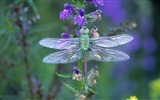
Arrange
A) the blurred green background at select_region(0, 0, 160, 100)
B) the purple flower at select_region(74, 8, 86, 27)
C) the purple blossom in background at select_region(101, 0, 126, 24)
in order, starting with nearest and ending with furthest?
the purple flower at select_region(74, 8, 86, 27) → the blurred green background at select_region(0, 0, 160, 100) → the purple blossom in background at select_region(101, 0, 126, 24)

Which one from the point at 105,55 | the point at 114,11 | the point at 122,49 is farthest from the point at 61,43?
the point at 114,11

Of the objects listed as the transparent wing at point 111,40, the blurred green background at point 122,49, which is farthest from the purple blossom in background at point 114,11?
the transparent wing at point 111,40

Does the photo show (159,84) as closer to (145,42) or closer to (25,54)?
(25,54)

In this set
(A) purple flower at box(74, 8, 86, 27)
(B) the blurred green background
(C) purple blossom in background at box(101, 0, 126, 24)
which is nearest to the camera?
(A) purple flower at box(74, 8, 86, 27)

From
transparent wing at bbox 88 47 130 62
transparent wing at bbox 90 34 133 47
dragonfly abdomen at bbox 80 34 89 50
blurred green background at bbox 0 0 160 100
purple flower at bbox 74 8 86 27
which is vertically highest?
purple flower at bbox 74 8 86 27

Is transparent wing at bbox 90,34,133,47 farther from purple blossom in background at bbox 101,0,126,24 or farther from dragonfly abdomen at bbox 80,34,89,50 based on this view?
purple blossom in background at bbox 101,0,126,24

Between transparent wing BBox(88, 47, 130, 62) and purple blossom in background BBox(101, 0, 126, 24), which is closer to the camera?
transparent wing BBox(88, 47, 130, 62)

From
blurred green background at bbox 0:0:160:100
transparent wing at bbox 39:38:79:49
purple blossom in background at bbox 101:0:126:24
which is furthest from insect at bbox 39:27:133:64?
purple blossom in background at bbox 101:0:126:24

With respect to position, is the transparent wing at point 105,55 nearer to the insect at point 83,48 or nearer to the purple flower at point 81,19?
the insect at point 83,48
